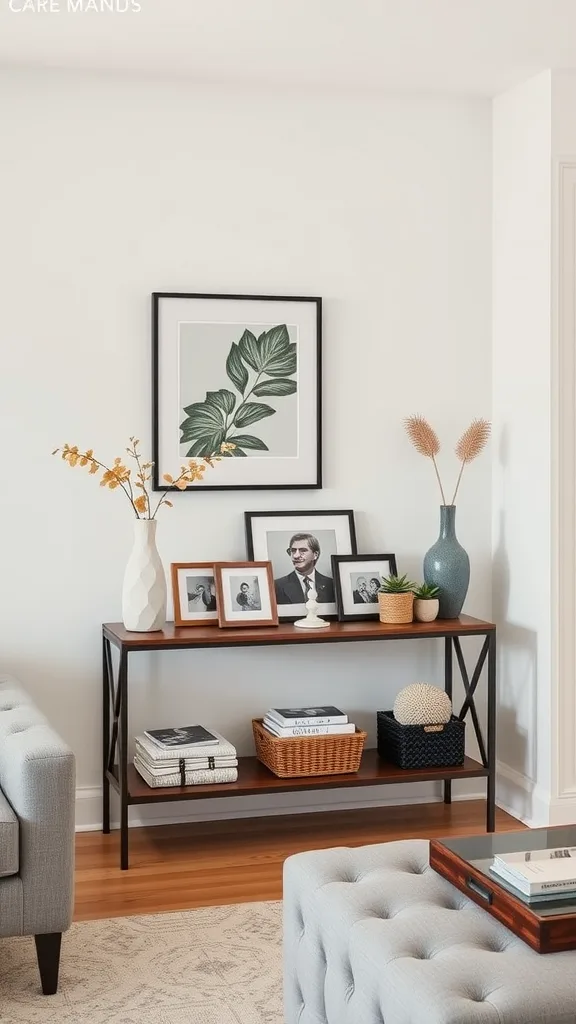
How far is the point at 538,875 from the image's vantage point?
215 cm

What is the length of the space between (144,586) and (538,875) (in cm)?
191

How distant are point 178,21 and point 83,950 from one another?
106 inches

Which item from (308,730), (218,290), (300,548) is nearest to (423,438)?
(300,548)

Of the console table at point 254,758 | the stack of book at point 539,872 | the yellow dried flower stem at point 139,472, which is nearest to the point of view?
the stack of book at point 539,872

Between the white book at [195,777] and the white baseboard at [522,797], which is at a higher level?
the white book at [195,777]

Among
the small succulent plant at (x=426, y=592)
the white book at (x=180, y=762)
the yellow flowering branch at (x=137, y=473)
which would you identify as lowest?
the white book at (x=180, y=762)

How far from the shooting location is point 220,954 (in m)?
3.00

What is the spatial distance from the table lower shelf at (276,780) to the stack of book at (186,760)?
0.03 meters

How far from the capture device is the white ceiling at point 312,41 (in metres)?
3.43

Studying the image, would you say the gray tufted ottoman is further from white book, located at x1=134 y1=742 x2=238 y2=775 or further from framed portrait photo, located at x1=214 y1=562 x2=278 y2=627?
framed portrait photo, located at x1=214 y1=562 x2=278 y2=627

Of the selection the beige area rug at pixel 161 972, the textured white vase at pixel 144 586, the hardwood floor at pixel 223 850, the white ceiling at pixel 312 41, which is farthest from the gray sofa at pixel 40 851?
the white ceiling at pixel 312 41

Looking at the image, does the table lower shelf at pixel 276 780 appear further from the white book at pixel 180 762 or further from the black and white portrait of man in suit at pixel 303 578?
the black and white portrait of man in suit at pixel 303 578

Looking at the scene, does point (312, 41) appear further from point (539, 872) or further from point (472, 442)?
point (539, 872)

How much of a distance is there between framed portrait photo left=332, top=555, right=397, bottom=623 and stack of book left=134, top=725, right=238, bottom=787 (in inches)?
26.1
